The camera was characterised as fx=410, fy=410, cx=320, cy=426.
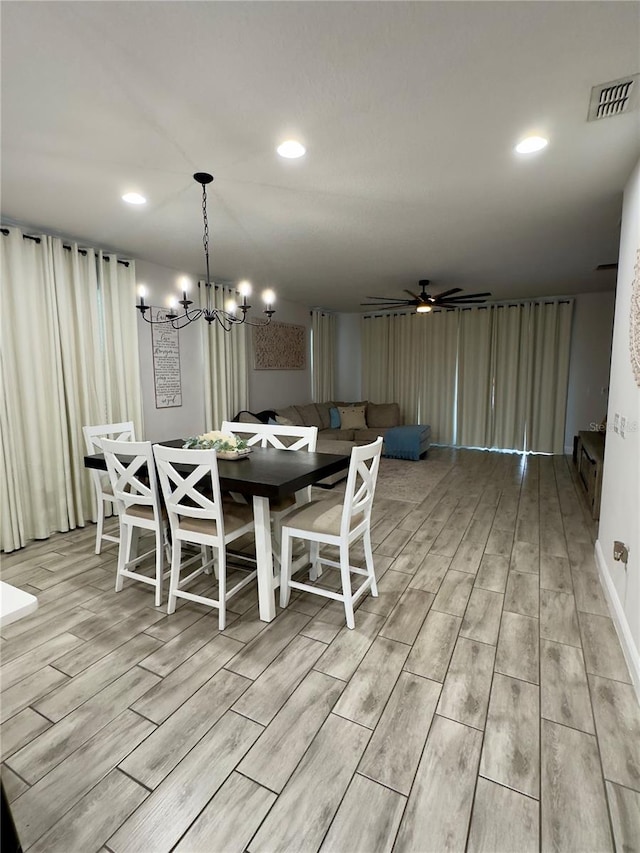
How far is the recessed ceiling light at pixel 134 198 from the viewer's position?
269cm

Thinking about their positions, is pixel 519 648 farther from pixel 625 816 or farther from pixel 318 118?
pixel 318 118

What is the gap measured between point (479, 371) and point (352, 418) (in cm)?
233

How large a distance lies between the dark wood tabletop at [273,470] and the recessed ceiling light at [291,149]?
1752 mm

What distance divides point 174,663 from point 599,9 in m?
3.08

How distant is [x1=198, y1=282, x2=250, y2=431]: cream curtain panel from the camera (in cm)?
503

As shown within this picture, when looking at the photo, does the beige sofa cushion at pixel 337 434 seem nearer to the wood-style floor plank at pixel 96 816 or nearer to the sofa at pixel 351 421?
the sofa at pixel 351 421

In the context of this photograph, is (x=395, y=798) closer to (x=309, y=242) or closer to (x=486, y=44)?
(x=486, y=44)

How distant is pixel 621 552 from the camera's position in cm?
222

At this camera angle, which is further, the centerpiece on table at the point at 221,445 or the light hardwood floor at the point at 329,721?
the centerpiece on table at the point at 221,445

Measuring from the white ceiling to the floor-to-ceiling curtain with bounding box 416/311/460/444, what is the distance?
3673 mm

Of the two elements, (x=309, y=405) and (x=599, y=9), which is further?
(x=309, y=405)

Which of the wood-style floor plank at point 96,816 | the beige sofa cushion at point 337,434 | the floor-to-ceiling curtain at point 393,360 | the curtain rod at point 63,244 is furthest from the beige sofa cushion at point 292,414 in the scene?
the wood-style floor plank at point 96,816

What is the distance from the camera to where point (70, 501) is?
11.8 ft

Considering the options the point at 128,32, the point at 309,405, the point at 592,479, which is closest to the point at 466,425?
the point at 309,405
